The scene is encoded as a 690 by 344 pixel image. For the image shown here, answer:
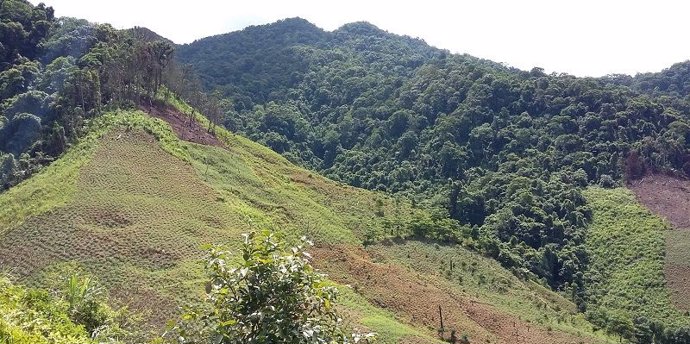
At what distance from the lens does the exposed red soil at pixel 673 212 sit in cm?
5900

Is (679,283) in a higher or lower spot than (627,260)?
lower

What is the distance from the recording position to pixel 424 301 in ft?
126

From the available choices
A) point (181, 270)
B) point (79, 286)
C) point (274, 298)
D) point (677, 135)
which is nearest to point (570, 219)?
point (677, 135)

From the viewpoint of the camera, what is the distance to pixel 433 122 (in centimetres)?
9762

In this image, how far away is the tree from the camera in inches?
227

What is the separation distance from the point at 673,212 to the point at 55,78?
238 feet

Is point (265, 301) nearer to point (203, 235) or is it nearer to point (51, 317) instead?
point (51, 317)

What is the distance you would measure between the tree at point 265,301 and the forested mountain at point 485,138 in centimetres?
5225

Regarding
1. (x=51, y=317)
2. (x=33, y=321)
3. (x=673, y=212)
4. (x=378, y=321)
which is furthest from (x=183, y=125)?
(x=673, y=212)

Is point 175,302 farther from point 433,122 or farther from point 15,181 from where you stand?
point 433,122

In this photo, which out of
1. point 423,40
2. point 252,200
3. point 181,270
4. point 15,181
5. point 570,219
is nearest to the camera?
point 181,270

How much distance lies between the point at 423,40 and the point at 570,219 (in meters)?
137

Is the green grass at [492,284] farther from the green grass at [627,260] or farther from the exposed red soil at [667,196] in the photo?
the exposed red soil at [667,196]

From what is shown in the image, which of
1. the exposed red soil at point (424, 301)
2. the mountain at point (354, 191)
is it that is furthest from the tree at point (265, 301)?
the exposed red soil at point (424, 301)
